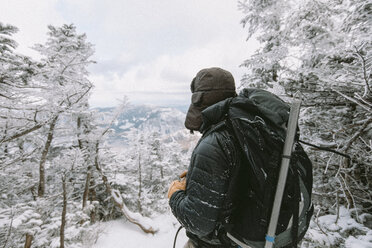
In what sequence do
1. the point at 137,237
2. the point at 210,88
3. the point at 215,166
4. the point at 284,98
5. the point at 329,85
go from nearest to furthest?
the point at 215,166
the point at 210,88
the point at 329,85
the point at 284,98
the point at 137,237

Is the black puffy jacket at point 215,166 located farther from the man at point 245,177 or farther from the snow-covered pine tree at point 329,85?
the snow-covered pine tree at point 329,85

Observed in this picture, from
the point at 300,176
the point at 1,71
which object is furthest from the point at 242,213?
the point at 1,71

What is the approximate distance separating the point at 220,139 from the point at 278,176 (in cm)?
46

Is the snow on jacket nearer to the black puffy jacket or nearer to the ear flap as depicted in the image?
the black puffy jacket

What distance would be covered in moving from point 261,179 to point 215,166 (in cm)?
31

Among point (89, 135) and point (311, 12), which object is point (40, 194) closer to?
point (89, 135)

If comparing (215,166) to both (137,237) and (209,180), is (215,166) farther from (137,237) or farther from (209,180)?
(137,237)

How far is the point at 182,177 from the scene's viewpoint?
72.2 inches

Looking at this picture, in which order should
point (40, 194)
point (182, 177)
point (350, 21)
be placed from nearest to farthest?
point (182, 177) < point (350, 21) < point (40, 194)

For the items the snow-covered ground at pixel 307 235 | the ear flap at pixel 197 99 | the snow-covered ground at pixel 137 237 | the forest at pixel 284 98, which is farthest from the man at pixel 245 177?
the snow-covered ground at pixel 137 237

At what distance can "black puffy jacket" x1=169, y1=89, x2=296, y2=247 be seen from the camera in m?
1.26

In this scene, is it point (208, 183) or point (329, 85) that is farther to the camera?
point (329, 85)

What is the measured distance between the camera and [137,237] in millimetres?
11828

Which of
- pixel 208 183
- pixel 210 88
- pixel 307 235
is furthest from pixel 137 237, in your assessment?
pixel 210 88
